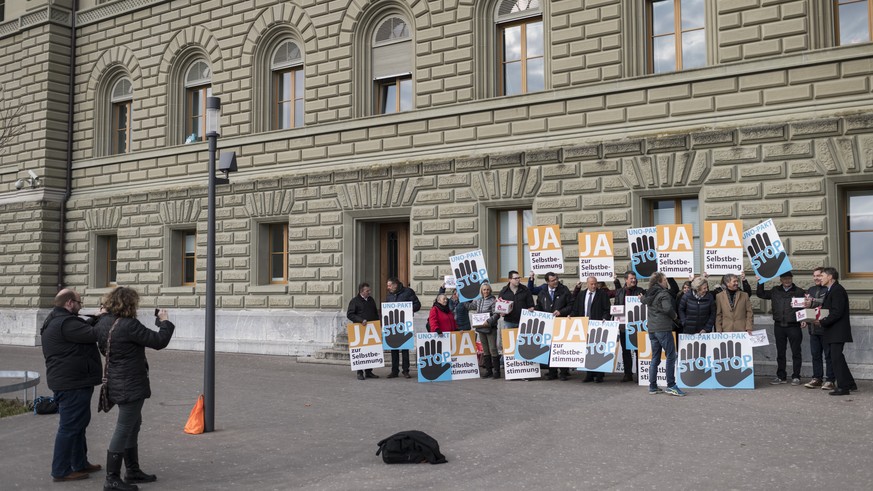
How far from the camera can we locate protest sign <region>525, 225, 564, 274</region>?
15703mm

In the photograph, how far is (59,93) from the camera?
26250 millimetres

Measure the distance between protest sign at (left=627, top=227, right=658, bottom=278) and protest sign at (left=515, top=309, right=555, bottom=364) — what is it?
1.84 m

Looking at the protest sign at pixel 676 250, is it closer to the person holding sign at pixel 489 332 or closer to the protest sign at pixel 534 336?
the protest sign at pixel 534 336

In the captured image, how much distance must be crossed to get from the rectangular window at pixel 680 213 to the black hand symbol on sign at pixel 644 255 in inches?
59.6

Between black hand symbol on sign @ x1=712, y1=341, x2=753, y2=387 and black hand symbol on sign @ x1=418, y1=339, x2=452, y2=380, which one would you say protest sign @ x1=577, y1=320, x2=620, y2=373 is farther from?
black hand symbol on sign @ x1=418, y1=339, x2=452, y2=380

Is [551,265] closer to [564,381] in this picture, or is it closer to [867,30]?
[564,381]

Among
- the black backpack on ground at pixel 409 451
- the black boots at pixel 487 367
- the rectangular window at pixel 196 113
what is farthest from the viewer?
the rectangular window at pixel 196 113

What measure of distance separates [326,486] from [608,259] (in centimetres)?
879

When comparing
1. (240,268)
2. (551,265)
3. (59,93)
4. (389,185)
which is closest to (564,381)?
(551,265)

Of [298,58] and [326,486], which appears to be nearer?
[326,486]

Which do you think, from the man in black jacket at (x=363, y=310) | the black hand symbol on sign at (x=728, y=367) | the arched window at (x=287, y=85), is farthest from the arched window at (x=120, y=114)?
the black hand symbol on sign at (x=728, y=367)

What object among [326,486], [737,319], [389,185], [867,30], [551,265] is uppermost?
[867,30]

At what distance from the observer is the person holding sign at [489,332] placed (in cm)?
1546

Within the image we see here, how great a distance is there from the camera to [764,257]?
13945 millimetres
